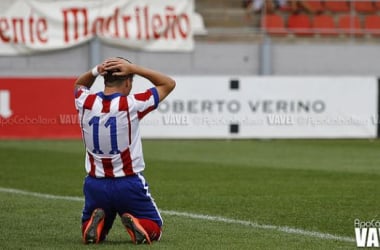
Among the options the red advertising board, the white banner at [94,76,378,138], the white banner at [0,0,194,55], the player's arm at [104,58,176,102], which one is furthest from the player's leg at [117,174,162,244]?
the white banner at [0,0,194,55]

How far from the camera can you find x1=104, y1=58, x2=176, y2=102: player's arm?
766 cm

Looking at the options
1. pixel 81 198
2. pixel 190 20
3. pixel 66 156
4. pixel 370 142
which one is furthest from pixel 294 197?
pixel 190 20

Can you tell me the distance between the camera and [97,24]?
86.3 feet

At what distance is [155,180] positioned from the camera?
14008 mm

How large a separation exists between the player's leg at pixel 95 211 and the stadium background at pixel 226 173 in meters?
0.16

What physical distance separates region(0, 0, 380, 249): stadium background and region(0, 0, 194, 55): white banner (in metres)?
0.26

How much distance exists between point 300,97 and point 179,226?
1505 centimetres

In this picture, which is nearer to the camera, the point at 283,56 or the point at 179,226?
the point at 179,226

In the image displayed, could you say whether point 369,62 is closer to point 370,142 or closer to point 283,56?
point 283,56

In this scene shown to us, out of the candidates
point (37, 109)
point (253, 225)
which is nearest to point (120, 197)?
point (253, 225)

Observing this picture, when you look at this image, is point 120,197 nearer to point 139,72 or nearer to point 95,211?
point 95,211

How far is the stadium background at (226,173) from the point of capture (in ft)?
28.5

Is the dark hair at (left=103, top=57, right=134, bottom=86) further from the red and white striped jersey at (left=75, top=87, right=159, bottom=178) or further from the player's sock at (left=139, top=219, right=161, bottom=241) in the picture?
the player's sock at (left=139, top=219, right=161, bottom=241)

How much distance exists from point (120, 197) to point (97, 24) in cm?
1871
